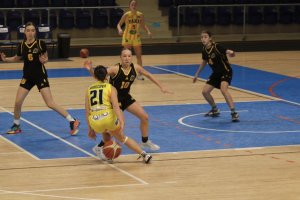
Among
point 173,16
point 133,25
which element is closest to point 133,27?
point 133,25

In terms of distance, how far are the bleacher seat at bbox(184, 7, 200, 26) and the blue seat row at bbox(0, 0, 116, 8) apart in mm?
3041

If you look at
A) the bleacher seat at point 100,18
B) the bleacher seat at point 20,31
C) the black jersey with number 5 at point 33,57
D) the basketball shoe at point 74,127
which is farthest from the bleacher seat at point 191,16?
the basketball shoe at point 74,127

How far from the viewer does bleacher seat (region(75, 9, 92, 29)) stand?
1267 inches

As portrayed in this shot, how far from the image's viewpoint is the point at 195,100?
64.2 ft

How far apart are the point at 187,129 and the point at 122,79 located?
2757 millimetres

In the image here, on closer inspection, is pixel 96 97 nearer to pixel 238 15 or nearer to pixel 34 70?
pixel 34 70

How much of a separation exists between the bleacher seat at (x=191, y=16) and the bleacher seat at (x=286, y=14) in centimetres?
369

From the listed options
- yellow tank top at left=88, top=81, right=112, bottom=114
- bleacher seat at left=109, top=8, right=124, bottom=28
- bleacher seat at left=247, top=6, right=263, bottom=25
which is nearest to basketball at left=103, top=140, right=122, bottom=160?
yellow tank top at left=88, top=81, right=112, bottom=114

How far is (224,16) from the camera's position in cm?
3459

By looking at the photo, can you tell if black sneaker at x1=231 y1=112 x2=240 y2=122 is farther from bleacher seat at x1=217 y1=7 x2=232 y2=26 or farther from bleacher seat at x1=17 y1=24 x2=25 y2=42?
bleacher seat at x1=217 y1=7 x2=232 y2=26

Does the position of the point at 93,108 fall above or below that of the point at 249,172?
above

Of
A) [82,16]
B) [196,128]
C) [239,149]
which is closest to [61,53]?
[82,16]

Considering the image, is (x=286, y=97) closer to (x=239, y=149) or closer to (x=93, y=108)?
(x=239, y=149)

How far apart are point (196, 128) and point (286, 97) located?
4.71 m
